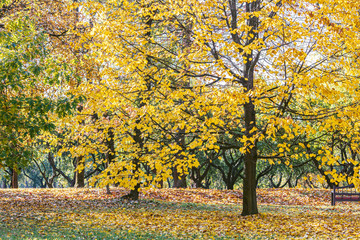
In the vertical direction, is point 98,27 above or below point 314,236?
above

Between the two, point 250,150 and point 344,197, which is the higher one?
point 250,150

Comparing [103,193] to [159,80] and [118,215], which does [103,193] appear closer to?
[118,215]

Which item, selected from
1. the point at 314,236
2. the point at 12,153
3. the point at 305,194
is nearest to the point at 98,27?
the point at 12,153

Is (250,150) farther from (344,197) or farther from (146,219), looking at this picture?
(344,197)

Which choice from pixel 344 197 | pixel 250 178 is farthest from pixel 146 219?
pixel 344 197

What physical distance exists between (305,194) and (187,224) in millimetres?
13111

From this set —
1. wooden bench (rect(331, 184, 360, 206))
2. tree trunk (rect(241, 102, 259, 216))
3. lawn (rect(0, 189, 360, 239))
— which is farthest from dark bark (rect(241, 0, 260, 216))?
wooden bench (rect(331, 184, 360, 206))

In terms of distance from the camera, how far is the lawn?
33.1ft

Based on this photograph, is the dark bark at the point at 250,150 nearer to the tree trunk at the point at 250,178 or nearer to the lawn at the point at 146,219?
the tree trunk at the point at 250,178

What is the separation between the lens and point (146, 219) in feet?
42.1

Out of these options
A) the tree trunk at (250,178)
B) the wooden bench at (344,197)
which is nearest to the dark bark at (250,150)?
the tree trunk at (250,178)

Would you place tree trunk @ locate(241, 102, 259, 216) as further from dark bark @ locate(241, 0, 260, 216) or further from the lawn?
the lawn

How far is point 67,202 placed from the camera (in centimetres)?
1603

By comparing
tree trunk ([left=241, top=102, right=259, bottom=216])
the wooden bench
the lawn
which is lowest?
the lawn
